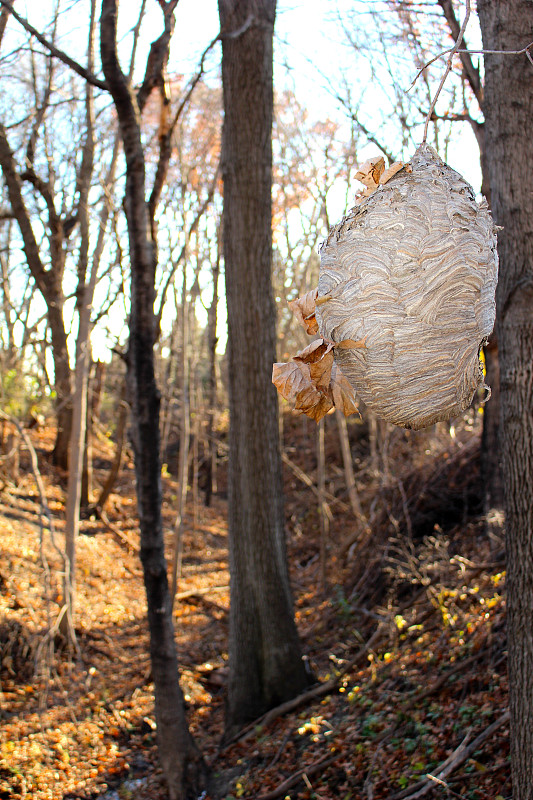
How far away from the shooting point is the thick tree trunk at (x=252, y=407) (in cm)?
702

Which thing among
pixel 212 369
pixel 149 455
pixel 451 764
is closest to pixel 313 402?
pixel 451 764

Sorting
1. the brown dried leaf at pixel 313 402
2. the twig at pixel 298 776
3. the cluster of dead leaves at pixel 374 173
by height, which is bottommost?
the twig at pixel 298 776

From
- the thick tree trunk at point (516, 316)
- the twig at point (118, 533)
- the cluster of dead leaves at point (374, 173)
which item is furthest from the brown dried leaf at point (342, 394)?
the twig at point (118, 533)

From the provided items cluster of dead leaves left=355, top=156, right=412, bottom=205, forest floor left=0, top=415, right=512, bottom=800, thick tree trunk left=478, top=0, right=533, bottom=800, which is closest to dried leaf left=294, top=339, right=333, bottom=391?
cluster of dead leaves left=355, top=156, right=412, bottom=205

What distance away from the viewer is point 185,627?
10.5 metres

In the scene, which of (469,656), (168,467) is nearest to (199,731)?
(469,656)

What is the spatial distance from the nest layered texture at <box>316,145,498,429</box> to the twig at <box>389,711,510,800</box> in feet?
12.4

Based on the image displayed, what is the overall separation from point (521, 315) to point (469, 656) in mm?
4190

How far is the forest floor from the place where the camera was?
555 centimetres

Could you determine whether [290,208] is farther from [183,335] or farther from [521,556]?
[521,556]

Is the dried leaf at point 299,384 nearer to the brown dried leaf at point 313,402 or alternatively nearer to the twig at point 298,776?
the brown dried leaf at point 313,402

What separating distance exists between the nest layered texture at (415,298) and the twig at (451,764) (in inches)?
149

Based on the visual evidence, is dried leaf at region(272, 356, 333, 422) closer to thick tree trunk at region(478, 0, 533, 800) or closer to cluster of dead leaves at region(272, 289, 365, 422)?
cluster of dead leaves at region(272, 289, 365, 422)

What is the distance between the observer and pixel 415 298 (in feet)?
6.35
